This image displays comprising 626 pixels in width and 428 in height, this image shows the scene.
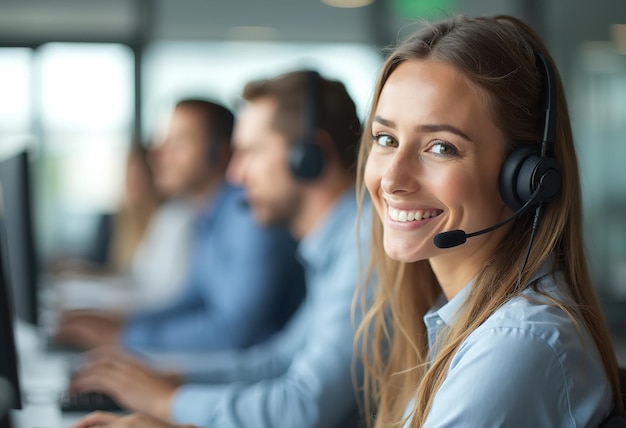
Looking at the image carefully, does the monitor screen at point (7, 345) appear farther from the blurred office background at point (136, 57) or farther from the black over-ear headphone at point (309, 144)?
the blurred office background at point (136, 57)

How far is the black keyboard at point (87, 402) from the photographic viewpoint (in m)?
1.57

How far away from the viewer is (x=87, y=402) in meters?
1.59

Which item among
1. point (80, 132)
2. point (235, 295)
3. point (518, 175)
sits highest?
point (518, 175)

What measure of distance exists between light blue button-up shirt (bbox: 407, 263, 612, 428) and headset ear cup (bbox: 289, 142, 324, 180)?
1.01 metres

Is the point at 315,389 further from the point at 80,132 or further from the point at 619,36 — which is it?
the point at 80,132

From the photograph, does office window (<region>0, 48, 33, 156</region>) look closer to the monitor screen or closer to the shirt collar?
the shirt collar

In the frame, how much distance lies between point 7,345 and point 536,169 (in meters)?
0.82

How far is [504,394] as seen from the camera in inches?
34.4

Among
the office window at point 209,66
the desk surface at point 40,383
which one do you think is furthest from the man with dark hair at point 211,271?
the office window at point 209,66

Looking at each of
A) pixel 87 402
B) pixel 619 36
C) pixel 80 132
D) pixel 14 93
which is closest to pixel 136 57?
pixel 80 132

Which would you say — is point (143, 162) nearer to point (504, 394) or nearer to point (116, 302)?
point (116, 302)

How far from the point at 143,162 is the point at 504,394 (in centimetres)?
350

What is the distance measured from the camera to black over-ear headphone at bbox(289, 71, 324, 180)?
6.29ft

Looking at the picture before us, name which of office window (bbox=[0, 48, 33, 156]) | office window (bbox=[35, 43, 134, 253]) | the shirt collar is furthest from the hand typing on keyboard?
office window (bbox=[0, 48, 33, 156])
